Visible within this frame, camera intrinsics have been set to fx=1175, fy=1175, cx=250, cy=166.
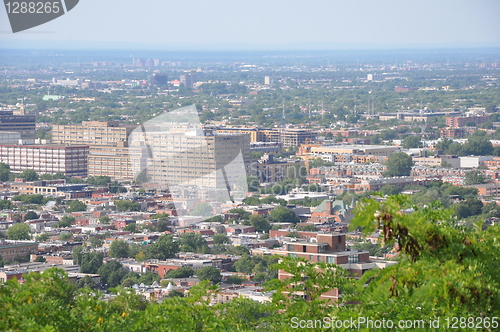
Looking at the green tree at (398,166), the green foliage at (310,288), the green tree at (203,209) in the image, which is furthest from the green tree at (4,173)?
the green foliage at (310,288)

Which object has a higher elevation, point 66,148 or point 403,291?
point 403,291

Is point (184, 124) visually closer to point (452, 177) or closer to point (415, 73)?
point (452, 177)

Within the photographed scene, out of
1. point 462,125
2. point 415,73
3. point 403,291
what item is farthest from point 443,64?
point 403,291

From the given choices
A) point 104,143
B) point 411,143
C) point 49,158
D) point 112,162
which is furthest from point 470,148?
point 49,158

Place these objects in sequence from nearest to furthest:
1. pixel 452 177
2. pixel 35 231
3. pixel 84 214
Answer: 1. pixel 35 231
2. pixel 84 214
3. pixel 452 177

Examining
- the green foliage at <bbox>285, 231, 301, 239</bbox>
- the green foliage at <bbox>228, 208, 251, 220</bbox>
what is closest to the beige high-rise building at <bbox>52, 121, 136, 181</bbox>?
the green foliage at <bbox>228, 208, 251, 220</bbox>

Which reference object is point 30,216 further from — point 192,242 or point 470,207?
point 470,207

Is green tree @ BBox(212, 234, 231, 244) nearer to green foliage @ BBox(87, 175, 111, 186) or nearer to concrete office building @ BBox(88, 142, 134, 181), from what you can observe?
green foliage @ BBox(87, 175, 111, 186)
